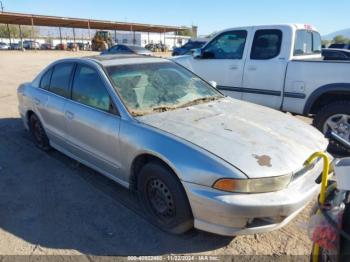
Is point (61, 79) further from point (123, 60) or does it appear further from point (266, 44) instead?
point (266, 44)

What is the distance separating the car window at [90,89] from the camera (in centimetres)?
360

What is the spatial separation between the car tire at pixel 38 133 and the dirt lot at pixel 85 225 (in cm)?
57

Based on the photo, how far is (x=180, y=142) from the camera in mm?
2787

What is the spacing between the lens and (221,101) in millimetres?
3984

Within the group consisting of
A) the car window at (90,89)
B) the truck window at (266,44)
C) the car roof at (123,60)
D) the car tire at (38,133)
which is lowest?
the car tire at (38,133)

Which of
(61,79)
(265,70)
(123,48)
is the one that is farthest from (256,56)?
(123,48)

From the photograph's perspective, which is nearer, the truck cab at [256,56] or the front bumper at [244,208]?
the front bumper at [244,208]

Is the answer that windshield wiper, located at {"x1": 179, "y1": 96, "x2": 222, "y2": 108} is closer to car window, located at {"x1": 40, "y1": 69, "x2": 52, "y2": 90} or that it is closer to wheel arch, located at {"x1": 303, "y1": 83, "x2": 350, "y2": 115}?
wheel arch, located at {"x1": 303, "y1": 83, "x2": 350, "y2": 115}

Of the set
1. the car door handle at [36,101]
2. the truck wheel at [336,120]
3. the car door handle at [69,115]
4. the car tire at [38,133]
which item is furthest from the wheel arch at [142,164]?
the truck wheel at [336,120]

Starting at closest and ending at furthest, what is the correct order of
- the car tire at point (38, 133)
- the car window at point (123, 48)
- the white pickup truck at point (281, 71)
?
the white pickup truck at point (281, 71), the car tire at point (38, 133), the car window at point (123, 48)

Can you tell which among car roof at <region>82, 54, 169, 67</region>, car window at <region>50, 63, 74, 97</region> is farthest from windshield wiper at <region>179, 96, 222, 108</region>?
car window at <region>50, 63, 74, 97</region>

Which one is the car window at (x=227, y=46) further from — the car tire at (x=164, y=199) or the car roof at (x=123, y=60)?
the car tire at (x=164, y=199)

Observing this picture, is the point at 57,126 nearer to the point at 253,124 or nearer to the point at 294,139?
the point at 253,124

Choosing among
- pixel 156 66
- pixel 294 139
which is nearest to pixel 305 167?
pixel 294 139
